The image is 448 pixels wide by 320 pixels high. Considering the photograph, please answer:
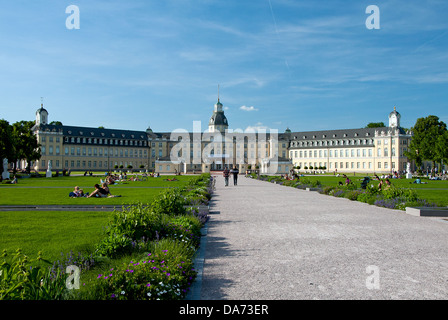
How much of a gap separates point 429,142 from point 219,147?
194ft

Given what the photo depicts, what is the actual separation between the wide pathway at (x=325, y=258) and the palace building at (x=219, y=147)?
286ft

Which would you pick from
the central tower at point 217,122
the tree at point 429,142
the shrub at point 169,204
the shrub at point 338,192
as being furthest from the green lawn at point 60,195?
the central tower at point 217,122

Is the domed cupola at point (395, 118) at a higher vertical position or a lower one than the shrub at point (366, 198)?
higher

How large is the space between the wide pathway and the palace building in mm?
87116

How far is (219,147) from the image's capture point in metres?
116

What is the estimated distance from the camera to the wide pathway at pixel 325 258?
5.76 m

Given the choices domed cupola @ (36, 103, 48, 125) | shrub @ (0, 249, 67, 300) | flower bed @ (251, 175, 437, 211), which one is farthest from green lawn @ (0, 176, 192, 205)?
domed cupola @ (36, 103, 48, 125)

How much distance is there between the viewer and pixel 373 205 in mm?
18625

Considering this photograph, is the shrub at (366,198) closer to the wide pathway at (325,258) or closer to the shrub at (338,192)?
the shrub at (338,192)

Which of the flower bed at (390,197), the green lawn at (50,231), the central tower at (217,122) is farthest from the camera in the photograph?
the central tower at (217,122)

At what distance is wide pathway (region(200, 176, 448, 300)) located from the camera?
5.76m

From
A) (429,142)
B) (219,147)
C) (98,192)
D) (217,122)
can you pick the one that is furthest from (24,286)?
(217,122)
